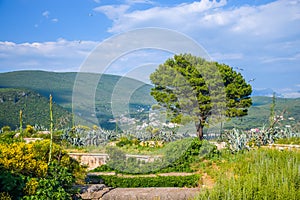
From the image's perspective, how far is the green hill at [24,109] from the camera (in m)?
27.9

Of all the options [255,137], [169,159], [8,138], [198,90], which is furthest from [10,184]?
[198,90]

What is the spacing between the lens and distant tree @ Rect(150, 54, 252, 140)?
639 inches

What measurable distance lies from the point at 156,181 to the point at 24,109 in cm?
2515

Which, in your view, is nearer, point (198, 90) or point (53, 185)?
point (53, 185)

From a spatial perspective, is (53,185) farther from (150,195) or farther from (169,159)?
(169,159)

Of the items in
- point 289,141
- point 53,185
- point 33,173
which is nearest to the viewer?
point 53,185

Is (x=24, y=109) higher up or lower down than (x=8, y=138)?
higher up

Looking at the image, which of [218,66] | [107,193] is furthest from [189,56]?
[107,193]

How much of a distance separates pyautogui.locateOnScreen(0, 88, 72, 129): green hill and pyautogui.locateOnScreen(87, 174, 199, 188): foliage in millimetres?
18721

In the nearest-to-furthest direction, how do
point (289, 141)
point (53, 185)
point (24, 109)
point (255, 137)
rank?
1. point (53, 185)
2. point (289, 141)
3. point (255, 137)
4. point (24, 109)

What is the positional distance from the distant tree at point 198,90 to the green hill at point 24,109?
11.9m

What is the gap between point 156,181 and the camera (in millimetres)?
8508

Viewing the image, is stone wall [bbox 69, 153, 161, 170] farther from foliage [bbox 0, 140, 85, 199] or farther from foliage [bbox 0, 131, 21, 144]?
foliage [bbox 0, 140, 85, 199]

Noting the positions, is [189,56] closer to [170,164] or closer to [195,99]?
[195,99]
